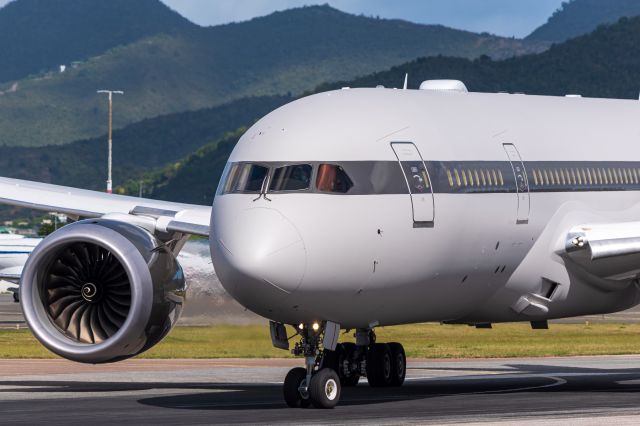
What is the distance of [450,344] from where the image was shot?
5356cm

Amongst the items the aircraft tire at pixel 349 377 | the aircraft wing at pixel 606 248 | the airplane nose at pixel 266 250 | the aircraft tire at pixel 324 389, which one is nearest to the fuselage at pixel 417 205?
the airplane nose at pixel 266 250

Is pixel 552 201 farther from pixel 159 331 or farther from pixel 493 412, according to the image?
pixel 159 331

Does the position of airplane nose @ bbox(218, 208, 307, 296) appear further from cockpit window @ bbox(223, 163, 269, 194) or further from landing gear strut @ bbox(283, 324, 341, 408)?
landing gear strut @ bbox(283, 324, 341, 408)

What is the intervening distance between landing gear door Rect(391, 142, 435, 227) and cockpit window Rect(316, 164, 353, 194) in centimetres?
145

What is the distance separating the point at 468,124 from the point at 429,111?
1.07m

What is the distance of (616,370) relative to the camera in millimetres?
40188

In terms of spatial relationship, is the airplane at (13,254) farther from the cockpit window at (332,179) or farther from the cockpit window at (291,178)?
the cockpit window at (332,179)

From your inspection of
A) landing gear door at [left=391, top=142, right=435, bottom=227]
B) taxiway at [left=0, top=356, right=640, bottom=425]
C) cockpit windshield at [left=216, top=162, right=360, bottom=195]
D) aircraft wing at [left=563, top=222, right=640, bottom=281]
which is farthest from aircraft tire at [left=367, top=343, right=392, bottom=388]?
cockpit windshield at [left=216, top=162, right=360, bottom=195]

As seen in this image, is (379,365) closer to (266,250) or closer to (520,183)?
(520,183)

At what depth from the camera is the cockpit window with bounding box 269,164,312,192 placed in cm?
2381

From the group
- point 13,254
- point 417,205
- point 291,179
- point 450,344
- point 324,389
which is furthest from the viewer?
point 13,254

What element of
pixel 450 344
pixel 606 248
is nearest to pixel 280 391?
pixel 606 248

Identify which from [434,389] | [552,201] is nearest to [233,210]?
[552,201]

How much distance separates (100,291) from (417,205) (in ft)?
21.7
